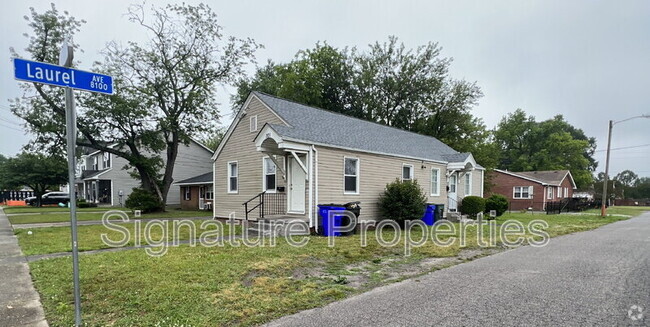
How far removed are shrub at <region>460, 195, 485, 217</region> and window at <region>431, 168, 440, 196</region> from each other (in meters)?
2.43

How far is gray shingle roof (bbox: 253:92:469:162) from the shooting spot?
12156 millimetres

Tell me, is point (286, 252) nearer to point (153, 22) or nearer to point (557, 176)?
point (153, 22)

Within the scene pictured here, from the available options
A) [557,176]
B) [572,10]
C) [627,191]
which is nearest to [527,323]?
[572,10]

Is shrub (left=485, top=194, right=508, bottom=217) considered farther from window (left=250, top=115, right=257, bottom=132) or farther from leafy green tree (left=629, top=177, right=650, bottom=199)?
leafy green tree (left=629, top=177, right=650, bottom=199)

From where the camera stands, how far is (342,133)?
45.3ft

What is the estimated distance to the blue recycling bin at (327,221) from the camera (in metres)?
10.9

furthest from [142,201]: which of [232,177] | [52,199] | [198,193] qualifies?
[52,199]

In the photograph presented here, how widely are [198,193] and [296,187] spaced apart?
17574 millimetres

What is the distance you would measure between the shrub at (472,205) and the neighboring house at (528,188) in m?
16.2

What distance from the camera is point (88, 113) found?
2102 centimetres

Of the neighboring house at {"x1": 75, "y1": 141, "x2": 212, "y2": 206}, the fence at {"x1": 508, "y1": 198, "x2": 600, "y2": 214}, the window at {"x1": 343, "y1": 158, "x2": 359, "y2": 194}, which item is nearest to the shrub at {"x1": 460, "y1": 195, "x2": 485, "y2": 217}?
the window at {"x1": 343, "y1": 158, "x2": 359, "y2": 194}

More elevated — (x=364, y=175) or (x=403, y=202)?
(x=364, y=175)

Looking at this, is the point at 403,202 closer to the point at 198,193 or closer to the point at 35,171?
the point at 198,193

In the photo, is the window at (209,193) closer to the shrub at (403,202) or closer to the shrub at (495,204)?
the shrub at (403,202)
